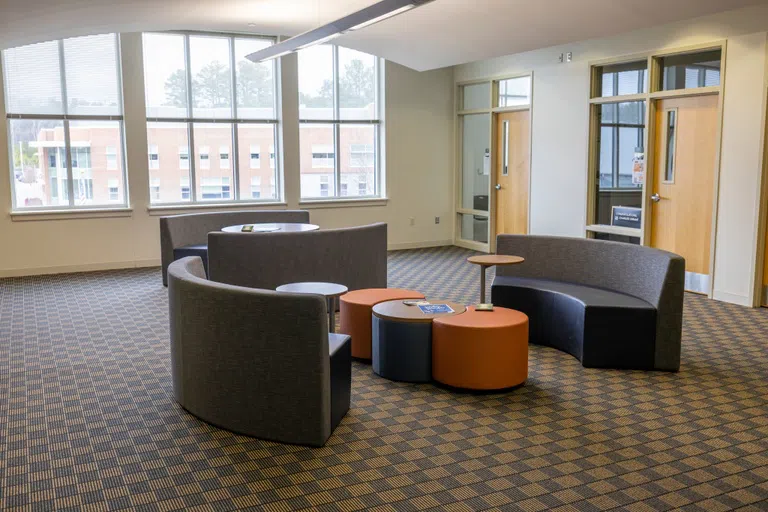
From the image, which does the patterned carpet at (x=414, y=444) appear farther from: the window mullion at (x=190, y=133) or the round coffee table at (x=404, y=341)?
the window mullion at (x=190, y=133)

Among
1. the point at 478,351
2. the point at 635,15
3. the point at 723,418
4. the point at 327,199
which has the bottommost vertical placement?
the point at 723,418

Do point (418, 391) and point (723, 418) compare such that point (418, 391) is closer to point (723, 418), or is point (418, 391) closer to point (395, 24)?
point (723, 418)

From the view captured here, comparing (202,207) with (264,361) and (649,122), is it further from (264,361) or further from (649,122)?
(264,361)

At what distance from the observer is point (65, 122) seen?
377 inches

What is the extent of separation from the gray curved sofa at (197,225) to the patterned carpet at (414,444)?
2797 millimetres

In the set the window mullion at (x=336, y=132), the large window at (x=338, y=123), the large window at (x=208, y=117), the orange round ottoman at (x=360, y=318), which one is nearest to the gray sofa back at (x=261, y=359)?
the orange round ottoman at (x=360, y=318)

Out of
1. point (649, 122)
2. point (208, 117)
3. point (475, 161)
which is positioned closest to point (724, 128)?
point (649, 122)

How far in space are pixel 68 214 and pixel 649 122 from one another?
7.36 m

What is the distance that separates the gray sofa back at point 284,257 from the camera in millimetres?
6777

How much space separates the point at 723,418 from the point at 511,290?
227 cm

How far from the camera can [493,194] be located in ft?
37.0

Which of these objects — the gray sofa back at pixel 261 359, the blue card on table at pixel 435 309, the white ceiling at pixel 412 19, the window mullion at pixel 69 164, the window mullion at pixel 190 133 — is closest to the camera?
the gray sofa back at pixel 261 359

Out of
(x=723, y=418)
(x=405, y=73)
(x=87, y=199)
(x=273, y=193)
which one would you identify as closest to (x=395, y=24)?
(x=405, y=73)

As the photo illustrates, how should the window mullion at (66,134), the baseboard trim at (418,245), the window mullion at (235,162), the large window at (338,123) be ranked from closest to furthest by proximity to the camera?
the window mullion at (66,134), the window mullion at (235,162), the large window at (338,123), the baseboard trim at (418,245)
